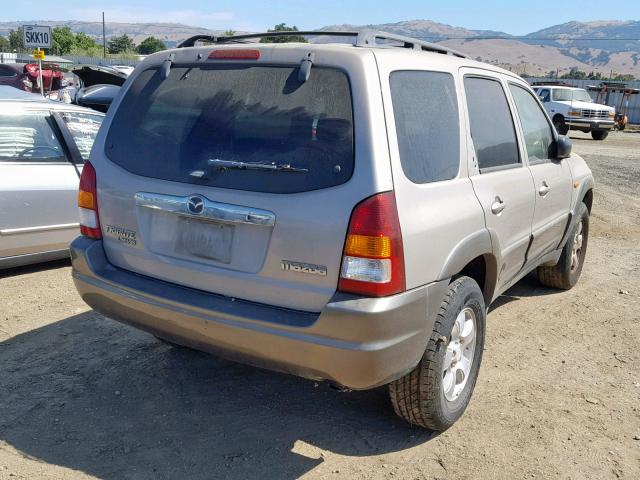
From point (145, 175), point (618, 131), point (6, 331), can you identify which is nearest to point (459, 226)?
point (145, 175)

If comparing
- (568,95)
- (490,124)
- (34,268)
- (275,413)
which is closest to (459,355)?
(275,413)

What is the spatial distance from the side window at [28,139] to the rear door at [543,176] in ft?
13.3

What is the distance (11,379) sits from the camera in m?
3.95

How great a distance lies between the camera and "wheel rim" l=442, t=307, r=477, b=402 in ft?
11.4

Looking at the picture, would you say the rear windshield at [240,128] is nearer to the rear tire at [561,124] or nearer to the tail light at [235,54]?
the tail light at [235,54]

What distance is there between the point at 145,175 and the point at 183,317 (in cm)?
75

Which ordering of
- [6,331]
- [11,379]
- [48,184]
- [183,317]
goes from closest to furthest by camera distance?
[183,317]
[11,379]
[6,331]
[48,184]

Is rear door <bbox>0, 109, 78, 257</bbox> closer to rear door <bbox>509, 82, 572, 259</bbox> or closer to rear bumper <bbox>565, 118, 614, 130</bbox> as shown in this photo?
rear door <bbox>509, 82, 572, 259</bbox>

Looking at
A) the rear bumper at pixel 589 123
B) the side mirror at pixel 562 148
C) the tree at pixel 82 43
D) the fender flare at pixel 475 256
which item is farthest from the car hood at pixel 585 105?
the tree at pixel 82 43

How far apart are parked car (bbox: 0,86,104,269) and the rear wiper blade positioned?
3234 millimetres

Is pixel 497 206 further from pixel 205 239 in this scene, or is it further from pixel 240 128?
pixel 205 239

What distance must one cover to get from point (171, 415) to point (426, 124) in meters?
2.06

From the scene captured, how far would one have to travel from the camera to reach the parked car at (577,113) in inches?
973

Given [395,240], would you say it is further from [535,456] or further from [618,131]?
[618,131]
